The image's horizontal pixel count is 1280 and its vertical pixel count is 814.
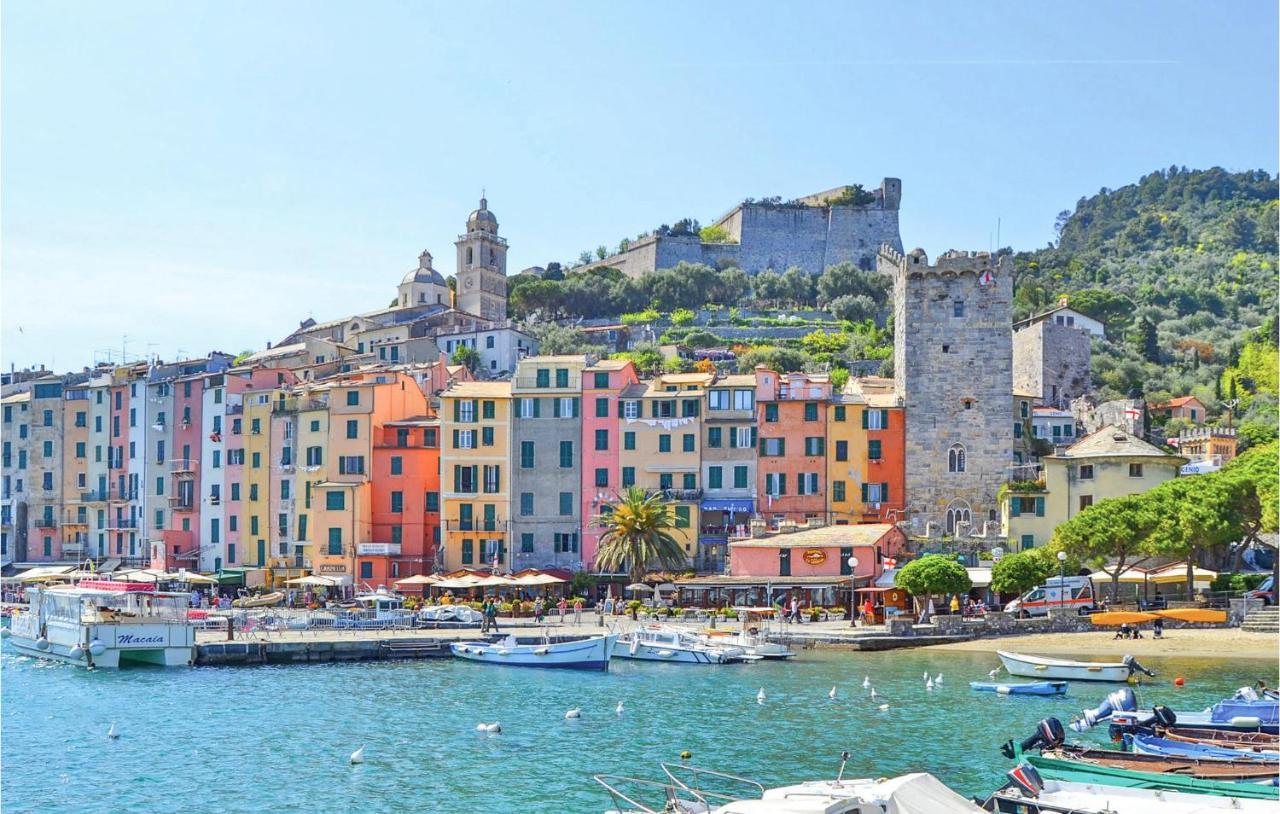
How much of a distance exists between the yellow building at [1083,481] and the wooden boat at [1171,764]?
35783 millimetres

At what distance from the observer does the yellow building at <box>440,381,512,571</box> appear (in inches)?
2753

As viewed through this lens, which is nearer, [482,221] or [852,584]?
[852,584]

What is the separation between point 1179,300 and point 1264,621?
325ft

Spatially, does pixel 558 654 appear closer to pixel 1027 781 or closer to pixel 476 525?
pixel 476 525

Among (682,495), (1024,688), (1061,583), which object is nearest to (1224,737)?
(1024,688)

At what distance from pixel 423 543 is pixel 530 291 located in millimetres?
59464

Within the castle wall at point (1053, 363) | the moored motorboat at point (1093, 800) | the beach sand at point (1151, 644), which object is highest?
the castle wall at point (1053, 363)

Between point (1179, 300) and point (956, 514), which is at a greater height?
point (1179, 300)

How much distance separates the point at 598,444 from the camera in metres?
69.9

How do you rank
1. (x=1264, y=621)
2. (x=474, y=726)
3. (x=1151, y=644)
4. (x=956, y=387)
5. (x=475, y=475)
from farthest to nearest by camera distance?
(x=475, y=475), (x=956, y=387), (x=1264, y=621), (x=1151, y=644), (x=474, y=726)

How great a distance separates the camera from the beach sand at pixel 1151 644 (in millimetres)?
48531

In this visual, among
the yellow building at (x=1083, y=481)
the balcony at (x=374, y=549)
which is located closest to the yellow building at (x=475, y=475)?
the balcony at (x=374, y=549)

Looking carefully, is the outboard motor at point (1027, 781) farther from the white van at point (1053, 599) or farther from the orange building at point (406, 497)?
the orange building at point (406, 497)

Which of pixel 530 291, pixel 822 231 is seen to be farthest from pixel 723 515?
pixel 822 231
